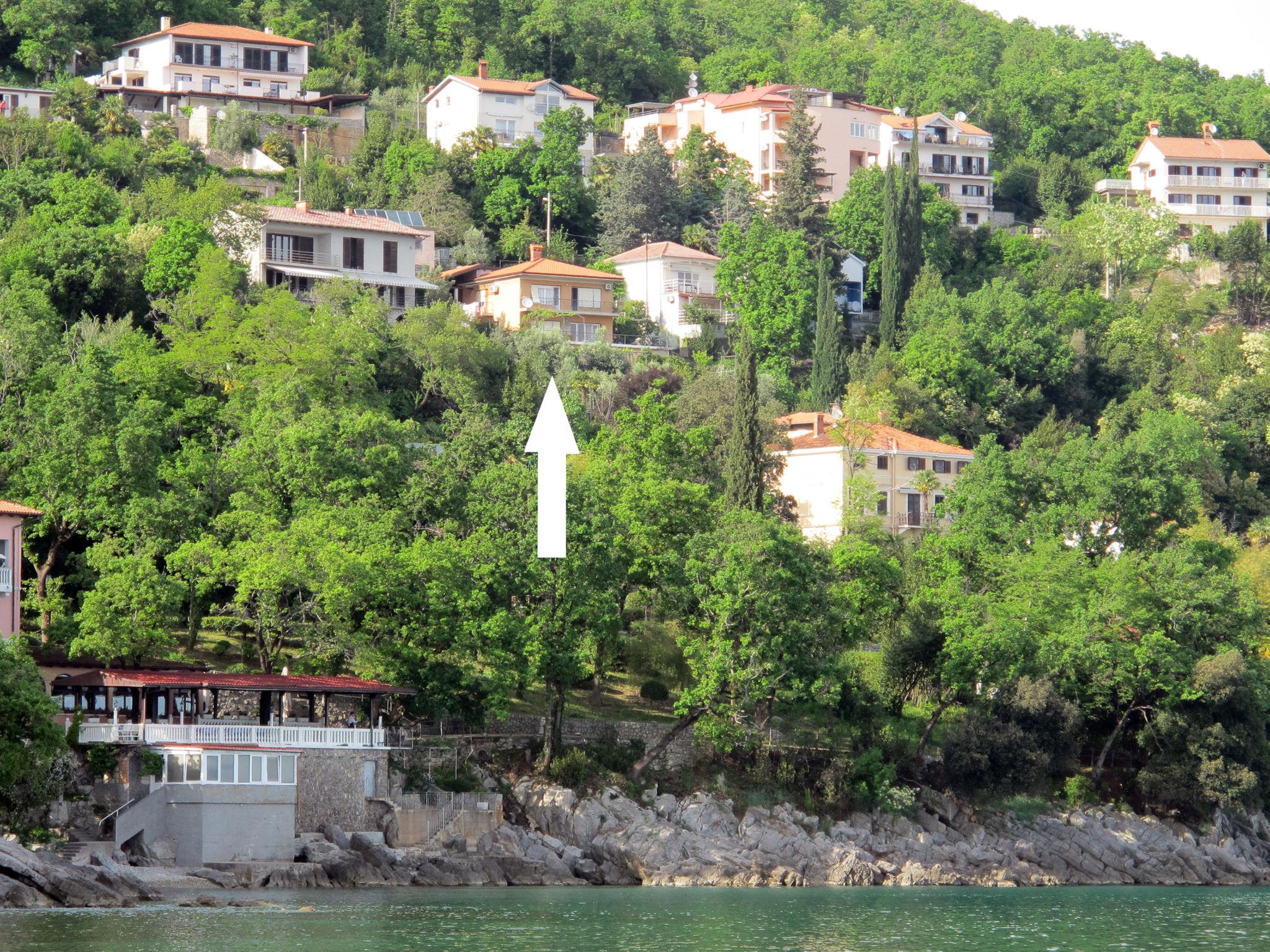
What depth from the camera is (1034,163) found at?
451 feet

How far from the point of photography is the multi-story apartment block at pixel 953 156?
127188 millimetres

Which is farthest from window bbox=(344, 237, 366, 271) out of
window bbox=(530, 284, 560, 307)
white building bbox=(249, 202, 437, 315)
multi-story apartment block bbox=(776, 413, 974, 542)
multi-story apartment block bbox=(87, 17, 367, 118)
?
multi-story apartment block bbox=(87, 17, 367, 118)

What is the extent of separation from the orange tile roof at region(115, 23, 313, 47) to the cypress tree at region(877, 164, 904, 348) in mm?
35766

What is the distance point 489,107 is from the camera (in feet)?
377

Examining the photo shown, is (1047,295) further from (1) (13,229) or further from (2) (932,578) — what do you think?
(1) (13,229)

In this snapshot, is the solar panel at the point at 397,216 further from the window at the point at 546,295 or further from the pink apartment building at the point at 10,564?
the pink apartment building at the point at 10,564

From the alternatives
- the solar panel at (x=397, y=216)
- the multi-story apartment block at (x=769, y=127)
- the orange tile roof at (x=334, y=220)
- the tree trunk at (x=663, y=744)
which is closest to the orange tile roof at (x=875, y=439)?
the orange tile roof at (x=334, y=220)

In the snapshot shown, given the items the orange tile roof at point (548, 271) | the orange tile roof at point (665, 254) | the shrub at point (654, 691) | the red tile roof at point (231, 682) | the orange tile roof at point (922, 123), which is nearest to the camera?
the red tile roof at point (231, 682)

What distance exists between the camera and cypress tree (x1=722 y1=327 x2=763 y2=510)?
244 ft

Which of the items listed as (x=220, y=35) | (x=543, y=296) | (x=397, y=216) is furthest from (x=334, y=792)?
(x=220, y=35)

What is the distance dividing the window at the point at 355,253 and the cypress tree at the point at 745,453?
2308 cm

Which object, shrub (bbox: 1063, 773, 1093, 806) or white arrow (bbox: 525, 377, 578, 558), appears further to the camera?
shrub (bbox: 1063, 773, 1093, 806)

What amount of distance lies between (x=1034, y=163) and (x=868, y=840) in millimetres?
83637

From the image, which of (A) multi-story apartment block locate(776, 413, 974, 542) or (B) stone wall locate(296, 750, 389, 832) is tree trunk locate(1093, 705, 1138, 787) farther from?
(B) stone wall locate(296, 750, 389, 832)
